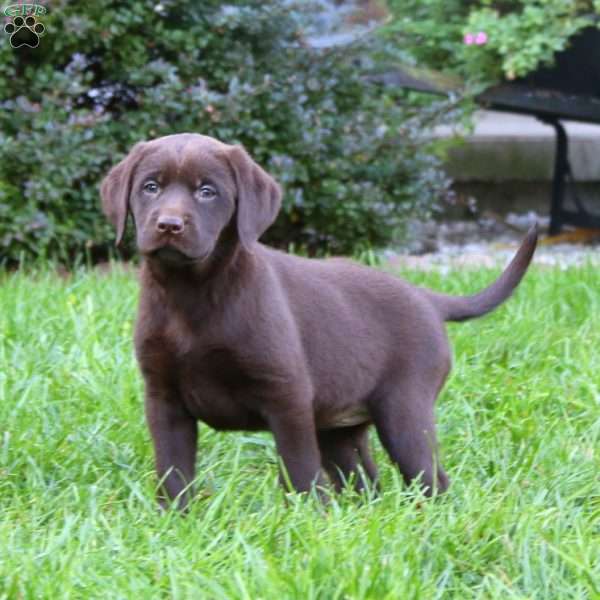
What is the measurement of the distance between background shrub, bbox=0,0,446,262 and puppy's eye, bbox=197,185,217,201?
10.1 ft

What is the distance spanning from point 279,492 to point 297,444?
130mm

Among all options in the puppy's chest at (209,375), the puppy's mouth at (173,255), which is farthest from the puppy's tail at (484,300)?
the puppy's mouth at (173,255)

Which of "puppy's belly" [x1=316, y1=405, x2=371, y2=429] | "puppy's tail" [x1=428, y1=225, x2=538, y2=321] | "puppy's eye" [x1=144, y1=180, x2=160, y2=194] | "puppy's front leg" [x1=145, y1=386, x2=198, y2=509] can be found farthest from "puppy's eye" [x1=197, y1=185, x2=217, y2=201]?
"puppy's tail" [x1=428, y1=225, x2=538, y2=321]

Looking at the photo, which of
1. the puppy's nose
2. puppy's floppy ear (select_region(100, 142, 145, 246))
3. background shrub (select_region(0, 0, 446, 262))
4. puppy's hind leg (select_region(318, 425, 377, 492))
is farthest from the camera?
background shrub (select_region(0, 0, 446, 262))

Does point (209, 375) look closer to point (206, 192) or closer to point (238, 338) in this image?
point (238, 338)

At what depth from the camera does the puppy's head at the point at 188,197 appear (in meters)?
3.25

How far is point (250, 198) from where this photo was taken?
344 centimetres

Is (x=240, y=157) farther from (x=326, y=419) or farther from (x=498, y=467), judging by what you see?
(x=498, y=467)

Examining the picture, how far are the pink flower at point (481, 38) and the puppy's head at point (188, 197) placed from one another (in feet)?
18.5

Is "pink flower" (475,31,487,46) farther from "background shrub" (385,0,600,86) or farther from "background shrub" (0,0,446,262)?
"background shrub" (0,0,446,262)

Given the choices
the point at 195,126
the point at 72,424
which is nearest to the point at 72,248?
the point at 195,126

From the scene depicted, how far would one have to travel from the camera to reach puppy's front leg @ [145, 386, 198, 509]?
3453 mm

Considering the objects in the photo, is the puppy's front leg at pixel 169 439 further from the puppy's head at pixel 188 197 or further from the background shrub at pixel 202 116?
the background shrub at pixel 202 116

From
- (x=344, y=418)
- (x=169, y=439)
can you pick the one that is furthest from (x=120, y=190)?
(x=344, y=418)
